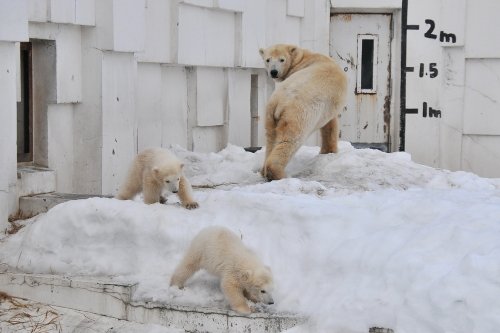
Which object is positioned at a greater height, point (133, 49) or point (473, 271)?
point (133, 49)

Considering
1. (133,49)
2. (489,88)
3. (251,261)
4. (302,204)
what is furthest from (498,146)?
(251,261)

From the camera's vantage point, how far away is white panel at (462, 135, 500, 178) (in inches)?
347

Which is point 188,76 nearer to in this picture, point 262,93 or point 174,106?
point 174,106

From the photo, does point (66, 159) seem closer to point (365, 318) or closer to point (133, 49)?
point (133, 49)

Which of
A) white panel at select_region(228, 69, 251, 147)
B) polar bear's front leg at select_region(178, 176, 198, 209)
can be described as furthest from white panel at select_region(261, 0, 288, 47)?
polar bear's front leg at select_region(178, 176, 198, 209)

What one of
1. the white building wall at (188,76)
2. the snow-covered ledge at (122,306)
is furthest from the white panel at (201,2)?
Answer: the snow-covered ledge at (122,306)

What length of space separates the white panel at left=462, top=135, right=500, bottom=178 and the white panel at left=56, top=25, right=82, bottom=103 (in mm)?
4311

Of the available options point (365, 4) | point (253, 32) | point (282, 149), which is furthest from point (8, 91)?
point (365, 4)

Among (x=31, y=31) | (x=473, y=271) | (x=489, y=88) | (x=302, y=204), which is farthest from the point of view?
(x=489, y=88)

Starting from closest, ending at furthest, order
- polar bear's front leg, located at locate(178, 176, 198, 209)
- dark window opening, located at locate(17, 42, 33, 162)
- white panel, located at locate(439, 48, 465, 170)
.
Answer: polar bear's front leg, located at locate(178, 176, 198, 209) → dark window opening, located at locate(17, 42, 33, 162) → white panel, located at locate(439, 48, 465, 170)

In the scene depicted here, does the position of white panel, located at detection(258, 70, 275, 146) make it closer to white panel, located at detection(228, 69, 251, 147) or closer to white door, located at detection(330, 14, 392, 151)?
white panel, located at detection(228, 69, 251, 147)

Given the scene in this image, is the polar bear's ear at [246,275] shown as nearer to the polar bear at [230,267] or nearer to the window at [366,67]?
the polar bear at [230,267]

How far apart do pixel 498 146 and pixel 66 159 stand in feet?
15.1

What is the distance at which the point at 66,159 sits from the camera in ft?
19.5
